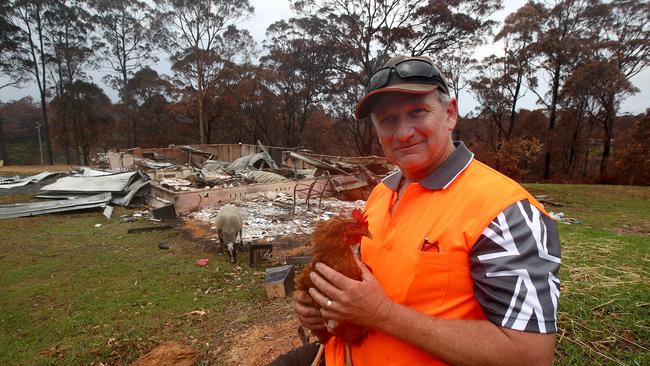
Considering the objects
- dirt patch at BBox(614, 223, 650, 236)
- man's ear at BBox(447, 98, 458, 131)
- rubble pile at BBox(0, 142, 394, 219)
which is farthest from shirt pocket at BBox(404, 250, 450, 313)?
dirt patch at BBox(614, 223, 650, 236)

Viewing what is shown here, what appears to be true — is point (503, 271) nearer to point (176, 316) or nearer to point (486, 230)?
point (486, 230)

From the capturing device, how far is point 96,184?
12164mm

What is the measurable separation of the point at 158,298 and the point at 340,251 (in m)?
4.73

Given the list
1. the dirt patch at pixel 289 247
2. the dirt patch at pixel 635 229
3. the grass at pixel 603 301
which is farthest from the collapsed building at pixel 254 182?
the dirt patch at pixel 635 229

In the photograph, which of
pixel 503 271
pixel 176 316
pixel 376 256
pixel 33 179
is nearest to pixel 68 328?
pixel 176 316

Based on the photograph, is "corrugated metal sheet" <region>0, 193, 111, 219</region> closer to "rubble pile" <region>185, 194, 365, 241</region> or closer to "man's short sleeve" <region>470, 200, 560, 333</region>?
"rubble pile" <region>185, 194, 365, 241</region>

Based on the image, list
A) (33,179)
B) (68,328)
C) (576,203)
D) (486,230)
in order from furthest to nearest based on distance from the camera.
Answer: (33,179) → (576,203) → (68,328) → (486,230)

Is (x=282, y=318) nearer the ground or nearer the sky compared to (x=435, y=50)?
nearer the ground

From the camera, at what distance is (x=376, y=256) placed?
4.65ft

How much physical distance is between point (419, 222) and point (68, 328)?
5248mm

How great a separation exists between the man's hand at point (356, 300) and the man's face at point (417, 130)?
591mm

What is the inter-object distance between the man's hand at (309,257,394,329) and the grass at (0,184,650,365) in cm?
232

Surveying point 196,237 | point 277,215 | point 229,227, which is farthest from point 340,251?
point 277,215

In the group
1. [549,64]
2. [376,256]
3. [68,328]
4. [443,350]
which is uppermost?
[549,64]
